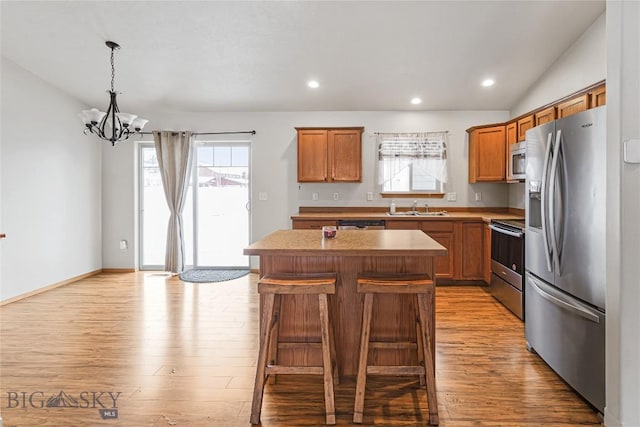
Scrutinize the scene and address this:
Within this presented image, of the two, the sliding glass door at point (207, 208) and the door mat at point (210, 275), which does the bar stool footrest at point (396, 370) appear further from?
the sliding glass door at point (207, 208)

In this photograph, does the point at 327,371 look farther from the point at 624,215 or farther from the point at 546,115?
the point at 546,115

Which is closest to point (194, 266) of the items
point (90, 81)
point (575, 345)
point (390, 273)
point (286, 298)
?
point (90, 81)

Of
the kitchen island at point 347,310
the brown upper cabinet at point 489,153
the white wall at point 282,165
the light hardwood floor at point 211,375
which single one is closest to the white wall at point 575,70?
the brown upper cabinet at point 489,153

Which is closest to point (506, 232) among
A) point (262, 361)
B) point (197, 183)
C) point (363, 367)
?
point (363, 367)

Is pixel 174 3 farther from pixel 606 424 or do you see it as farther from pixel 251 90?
pixel 606 424

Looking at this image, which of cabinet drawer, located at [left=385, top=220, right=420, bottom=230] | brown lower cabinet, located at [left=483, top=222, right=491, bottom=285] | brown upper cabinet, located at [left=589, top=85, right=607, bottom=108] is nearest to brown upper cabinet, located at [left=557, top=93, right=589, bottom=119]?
brown upper cabinet, located at [left=589, top=85, right=607, bottom=108]

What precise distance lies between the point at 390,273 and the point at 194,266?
13.9ft

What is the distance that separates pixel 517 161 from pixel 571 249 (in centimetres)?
237

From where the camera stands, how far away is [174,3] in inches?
126

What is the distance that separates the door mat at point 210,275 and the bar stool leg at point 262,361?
3.25m

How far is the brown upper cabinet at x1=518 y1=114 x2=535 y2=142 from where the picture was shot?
4126mm

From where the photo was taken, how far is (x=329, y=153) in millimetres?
5102

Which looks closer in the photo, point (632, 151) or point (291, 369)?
point (632, 151)

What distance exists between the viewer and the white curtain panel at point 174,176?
17.6ft
